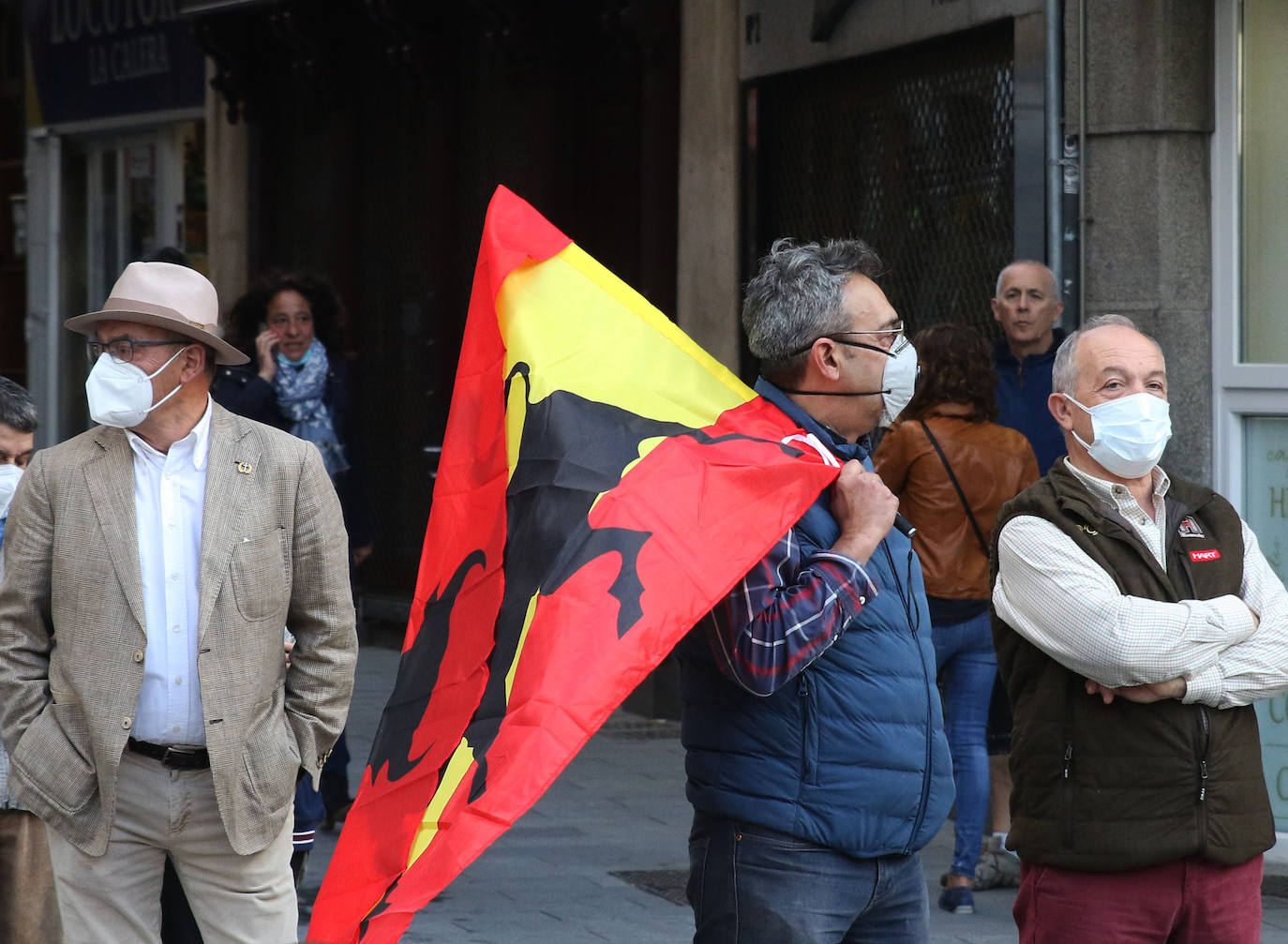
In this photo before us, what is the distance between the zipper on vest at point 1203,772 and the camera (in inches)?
147

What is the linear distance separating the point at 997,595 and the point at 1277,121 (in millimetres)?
3761

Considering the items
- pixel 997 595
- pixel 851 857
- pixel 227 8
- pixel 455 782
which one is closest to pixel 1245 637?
pixel 997 595

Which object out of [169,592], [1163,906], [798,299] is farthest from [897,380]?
[169,592]

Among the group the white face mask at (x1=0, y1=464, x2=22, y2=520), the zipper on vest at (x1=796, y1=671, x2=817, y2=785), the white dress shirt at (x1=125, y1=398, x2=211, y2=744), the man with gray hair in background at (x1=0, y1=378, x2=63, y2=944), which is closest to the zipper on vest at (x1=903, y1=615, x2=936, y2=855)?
the zipper on vest at (x1=796, y1=671, x2=817, y2=785)

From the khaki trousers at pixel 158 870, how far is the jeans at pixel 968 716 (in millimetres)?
2871

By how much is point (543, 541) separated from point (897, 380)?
2.41 feet

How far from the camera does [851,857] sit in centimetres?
342

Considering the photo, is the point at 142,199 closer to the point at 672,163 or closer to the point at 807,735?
the point at 672,163

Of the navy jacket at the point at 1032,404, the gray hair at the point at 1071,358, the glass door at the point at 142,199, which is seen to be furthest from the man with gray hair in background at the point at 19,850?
the glass door at the point at 142,199

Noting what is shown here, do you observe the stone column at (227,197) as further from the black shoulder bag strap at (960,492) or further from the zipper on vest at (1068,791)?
the zipper on vest at (1068,791)

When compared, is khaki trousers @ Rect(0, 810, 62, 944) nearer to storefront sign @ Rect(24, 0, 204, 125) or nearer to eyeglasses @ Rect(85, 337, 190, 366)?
eyeglasses @ Rect(85, 337, 190, 366)

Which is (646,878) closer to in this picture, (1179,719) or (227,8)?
(1179,719)

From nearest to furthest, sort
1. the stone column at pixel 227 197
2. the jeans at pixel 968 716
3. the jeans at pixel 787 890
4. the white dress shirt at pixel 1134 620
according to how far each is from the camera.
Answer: the jeans at pixel 787 890, the white dress shirt at pixel 1134 620, the jeans at pixel 968 716, the stone column at pixel 227 197

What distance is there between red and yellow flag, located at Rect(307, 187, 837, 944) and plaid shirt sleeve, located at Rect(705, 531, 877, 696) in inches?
2.7
